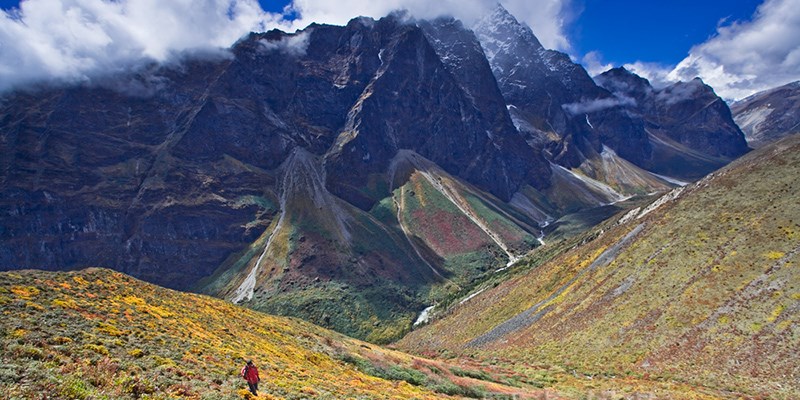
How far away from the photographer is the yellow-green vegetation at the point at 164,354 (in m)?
16.2

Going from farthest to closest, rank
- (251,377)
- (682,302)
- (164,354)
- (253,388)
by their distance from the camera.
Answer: (682,302) < (164,354) < (251,377) < (253,388)

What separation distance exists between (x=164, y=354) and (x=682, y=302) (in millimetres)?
60257

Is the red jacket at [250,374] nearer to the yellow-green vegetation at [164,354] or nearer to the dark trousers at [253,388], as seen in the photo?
the dark trousers at [253,388]

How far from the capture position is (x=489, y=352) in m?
65.8

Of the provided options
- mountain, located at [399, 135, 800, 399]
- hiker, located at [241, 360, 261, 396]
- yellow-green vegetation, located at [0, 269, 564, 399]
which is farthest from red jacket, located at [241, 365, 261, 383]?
mountain, located at [399, 135, 800, 399]

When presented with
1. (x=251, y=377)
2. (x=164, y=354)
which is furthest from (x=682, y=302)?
(x=164, y=354)

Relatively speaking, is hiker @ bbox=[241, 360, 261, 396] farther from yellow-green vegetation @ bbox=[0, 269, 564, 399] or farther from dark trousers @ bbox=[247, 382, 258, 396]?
yellow-green vegetation @ bbox=[0, 269, 564, 399]

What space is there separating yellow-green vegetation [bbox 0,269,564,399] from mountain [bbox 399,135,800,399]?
19.3 metres

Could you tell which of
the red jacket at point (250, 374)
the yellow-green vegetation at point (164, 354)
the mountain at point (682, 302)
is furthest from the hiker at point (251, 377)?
the mountain at point (682, 302)

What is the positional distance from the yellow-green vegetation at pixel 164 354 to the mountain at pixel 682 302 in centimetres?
1935

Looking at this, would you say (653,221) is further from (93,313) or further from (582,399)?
(93,313)

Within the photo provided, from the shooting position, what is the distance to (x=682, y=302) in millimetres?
55719

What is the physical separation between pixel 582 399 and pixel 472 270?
472 ft

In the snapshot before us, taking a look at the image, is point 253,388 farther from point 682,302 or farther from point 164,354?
point 682,302
